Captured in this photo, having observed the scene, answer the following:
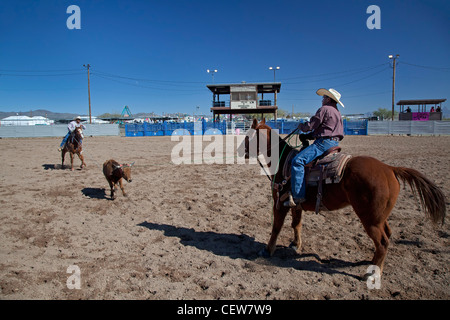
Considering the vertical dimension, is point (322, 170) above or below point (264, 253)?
above

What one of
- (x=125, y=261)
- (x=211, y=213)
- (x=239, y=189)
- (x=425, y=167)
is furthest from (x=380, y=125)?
(x=125, y=261)

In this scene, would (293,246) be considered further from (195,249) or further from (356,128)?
(356,128)

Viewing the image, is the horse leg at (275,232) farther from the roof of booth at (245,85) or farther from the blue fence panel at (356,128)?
the roof of booth at (245,85)

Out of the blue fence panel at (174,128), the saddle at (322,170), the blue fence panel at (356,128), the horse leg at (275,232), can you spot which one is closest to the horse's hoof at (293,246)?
the horse leg at (275,232)

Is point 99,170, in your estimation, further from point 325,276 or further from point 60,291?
point 325,276

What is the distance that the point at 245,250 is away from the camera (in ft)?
14.0

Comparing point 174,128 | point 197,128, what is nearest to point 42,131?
point 174,128

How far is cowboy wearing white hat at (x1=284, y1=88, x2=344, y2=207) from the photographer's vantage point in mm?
3703

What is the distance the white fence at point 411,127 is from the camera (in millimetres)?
27016

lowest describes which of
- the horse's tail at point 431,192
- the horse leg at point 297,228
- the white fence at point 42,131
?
the horse leg at point 297,228

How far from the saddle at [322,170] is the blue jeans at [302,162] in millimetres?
82

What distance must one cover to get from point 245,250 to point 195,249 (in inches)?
34.3

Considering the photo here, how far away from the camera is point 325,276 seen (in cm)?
347
